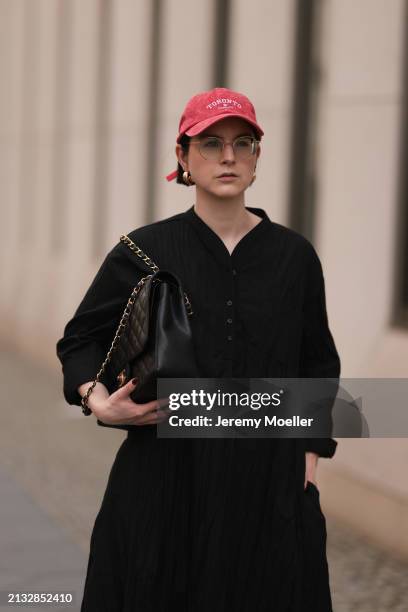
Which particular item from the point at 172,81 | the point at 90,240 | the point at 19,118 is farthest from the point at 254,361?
the point at 19,118

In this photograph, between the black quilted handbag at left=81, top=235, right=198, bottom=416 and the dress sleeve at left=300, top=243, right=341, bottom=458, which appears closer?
the black quilted handbag at left=81, top=235, right=198, bottom=416

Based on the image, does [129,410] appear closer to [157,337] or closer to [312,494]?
[157,337]

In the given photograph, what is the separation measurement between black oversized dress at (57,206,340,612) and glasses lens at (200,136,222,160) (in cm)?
19

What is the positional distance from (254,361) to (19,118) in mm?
16156

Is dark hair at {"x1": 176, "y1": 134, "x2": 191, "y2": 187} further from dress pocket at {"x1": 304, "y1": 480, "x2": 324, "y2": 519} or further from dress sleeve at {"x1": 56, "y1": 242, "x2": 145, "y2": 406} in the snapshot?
dress pocket at {"x1": 304, "y1": 480, "x2": 324, "y2": 519}

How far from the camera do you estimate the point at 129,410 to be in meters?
3.40

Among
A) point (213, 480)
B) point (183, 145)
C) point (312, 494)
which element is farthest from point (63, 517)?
point (183, 145)

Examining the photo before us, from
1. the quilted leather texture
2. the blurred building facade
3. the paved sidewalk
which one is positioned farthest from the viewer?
the blurred building facade

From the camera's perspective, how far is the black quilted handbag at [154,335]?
326 centimetres

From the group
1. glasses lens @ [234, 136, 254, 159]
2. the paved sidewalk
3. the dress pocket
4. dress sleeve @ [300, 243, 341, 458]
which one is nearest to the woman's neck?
glasses lens @ [234, 136, 254, 159]

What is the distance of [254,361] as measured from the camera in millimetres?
3486

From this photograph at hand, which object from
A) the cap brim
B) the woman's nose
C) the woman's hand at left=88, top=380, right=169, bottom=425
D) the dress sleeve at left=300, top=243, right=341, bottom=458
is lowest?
the woman's hand at left=88, top=380, right=169, bottom=425

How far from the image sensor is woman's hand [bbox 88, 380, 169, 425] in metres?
3.39

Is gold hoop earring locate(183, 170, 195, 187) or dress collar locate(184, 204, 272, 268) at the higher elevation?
gold hoop earring locate(183, 170, 195, 187)
